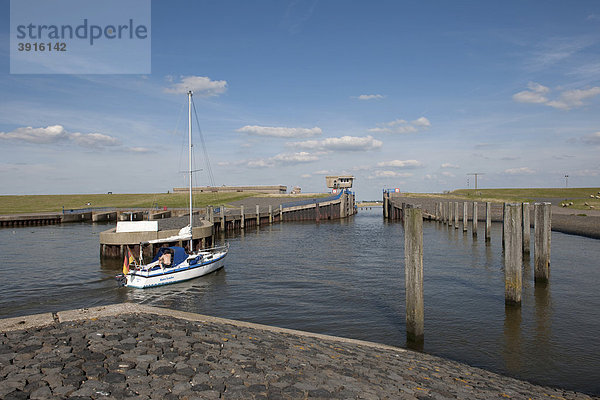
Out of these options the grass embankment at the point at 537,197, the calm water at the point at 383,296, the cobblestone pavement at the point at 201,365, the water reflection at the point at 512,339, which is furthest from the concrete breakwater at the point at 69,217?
the grass embankment at the point at 537,197

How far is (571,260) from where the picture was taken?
30.3m

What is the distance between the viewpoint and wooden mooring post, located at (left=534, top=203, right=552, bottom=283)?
22.9 meters

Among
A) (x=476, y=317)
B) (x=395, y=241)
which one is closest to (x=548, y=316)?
(x=476, y=317)

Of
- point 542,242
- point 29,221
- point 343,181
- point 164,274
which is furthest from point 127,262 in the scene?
point 343,181

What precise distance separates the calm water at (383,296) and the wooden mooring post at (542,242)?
0.85 meters

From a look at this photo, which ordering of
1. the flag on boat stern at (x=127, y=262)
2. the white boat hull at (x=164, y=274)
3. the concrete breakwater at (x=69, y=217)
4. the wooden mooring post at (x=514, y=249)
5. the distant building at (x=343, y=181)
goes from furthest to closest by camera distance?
the distant building at (x=343, y=181), the concrete breakwater at (x=69, y=217), the flag on boat stern at (x=127, y=262), the white boat hull at (x=164, y=274), the wooden mooring post at (x=514, y=249)

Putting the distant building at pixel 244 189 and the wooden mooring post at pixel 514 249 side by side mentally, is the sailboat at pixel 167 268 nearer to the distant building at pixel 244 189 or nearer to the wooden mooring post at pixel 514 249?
the wooden mooring post at pixel 514 249

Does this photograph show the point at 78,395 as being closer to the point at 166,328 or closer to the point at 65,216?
the point at 166,328

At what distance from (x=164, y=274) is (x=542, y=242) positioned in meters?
22.0

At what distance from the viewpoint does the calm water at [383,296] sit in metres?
14.2

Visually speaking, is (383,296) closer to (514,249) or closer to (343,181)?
(514,249)

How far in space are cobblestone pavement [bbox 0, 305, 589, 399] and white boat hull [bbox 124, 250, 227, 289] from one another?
38.9 ft

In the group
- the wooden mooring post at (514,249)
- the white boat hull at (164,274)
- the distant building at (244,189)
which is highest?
the distant building at (244,189)

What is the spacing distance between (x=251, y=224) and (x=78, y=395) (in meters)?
58.2
